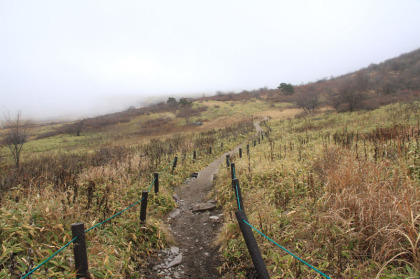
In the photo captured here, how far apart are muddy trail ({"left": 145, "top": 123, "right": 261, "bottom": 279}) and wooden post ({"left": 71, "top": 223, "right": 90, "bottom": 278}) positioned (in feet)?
4.21

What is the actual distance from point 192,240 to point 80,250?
110 inches

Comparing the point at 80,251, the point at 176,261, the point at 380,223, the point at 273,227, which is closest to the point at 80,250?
the point at 80,251

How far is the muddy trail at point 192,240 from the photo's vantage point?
3.98 meters

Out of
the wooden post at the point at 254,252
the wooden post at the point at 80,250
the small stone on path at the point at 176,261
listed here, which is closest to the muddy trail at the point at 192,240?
the small stone on path at the point at 176,261

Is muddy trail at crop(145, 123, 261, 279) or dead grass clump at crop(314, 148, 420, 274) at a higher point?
dead grass clump at crop(314, 148, 420, 274)

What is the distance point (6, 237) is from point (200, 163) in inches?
374

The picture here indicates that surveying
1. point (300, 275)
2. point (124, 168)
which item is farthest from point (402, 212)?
point (124, 168)

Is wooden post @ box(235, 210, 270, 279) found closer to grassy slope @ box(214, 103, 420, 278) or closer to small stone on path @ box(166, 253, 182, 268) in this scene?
grassy slope @ box(214, 103, 420, 278)

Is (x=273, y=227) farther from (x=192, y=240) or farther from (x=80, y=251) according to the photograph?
(x=80, y=251)

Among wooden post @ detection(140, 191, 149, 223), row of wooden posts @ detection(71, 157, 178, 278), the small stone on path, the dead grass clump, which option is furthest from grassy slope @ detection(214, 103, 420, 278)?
row of wooden posts @ detection(71, 157, 178, 278)

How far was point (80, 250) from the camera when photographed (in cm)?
282

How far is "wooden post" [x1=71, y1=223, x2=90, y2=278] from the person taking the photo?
275 cm

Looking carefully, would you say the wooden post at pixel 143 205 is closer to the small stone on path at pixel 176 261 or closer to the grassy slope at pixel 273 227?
the grassy slope at pixel 273 227

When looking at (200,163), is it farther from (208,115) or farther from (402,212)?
(208,115)
